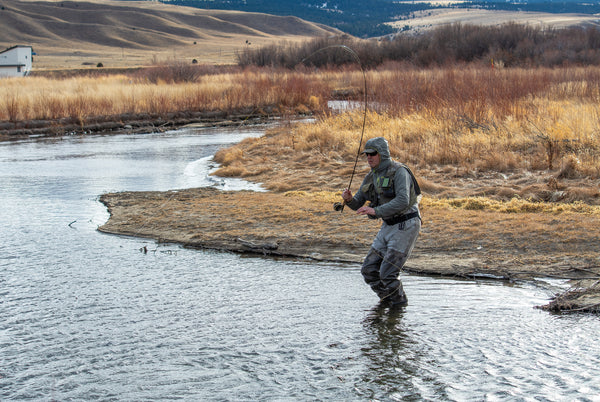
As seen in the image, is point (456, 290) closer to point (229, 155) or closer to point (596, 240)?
point (596, 240)

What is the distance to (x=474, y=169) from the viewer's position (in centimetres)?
1288

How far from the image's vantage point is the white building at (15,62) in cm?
5503

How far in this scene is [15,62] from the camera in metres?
56.1

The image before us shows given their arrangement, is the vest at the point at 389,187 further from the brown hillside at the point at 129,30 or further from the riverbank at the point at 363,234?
the brown hillside at the point at 129,30

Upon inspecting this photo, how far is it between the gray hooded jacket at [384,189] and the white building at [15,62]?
54597 millimetres

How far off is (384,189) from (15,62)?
57.5m

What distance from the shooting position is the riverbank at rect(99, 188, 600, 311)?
300 inches

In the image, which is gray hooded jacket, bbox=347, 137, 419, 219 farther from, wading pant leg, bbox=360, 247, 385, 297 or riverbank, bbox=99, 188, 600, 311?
riverbank, bbox=99, 188, 600, 311

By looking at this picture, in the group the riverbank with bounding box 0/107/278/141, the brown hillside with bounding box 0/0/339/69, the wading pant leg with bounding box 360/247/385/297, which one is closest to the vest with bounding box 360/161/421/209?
the wading pant leg with bounding box 360/247/385/297

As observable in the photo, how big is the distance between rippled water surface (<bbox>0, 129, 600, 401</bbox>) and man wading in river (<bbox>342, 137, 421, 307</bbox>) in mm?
475

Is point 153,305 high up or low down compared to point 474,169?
down

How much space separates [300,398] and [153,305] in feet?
8.62

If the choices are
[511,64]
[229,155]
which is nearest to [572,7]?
[511,64]

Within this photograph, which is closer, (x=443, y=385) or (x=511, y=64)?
(x=443, y=385)
